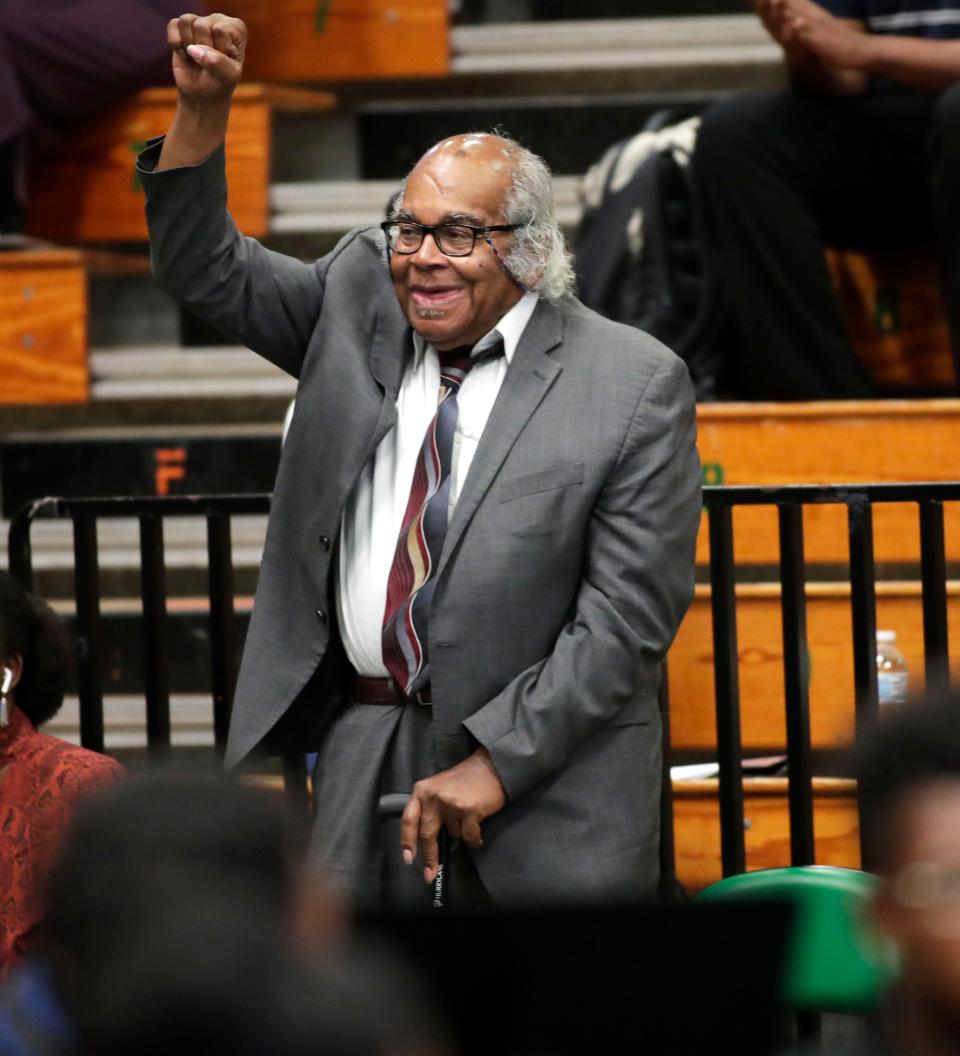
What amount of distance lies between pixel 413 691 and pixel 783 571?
0.82 meters

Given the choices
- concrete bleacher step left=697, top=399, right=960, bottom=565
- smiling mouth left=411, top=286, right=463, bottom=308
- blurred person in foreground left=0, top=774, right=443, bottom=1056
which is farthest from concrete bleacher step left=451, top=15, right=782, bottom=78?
blurred person in foreground left=0, top=774, right=443, bottom=1056

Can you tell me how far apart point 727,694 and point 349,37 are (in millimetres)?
2652

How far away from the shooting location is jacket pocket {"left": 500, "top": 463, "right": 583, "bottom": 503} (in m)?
2.26

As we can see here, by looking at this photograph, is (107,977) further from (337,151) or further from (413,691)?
(337,151)

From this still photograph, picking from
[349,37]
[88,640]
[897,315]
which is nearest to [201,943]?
[88,640]

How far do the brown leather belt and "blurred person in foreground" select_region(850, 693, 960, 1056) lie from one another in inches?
51.8

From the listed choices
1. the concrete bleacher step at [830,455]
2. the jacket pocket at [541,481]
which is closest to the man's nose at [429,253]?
the jacket pocket at [541,481]

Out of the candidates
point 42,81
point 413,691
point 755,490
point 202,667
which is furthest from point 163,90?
point 413,691

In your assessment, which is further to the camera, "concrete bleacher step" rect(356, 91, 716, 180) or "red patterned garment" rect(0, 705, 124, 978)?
"concrete bleacher step" rect(356, 91, 716, 180)

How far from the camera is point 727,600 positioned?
2.87 metres

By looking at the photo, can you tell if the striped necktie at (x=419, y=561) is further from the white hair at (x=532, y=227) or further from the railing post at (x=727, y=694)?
the railing post at (x=727, y=694)

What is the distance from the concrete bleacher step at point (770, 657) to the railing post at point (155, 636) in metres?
1.01

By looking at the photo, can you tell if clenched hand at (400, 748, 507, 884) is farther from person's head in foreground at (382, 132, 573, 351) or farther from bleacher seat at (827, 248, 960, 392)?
bleacher seat at (827, 248, 960, 392)

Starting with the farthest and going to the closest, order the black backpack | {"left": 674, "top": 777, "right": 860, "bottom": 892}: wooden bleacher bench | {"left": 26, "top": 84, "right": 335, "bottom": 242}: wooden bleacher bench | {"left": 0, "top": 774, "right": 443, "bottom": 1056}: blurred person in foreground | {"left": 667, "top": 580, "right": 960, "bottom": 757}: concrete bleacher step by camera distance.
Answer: {"left": 26, "top": 84, "right": 335, "bottom": 242}: wooden bleacher bench < the black backpack < {"left": 667, "top": 580, "right": 960, "bottom": 757}: concrete bleacher step < {"left": 674, "top": 777, "right": 860, "bottom": 892}: wooden bleacher bench < {"left": 0, "top": 774, "right": 443, "bottom": 1056}: blurred person in foreground
